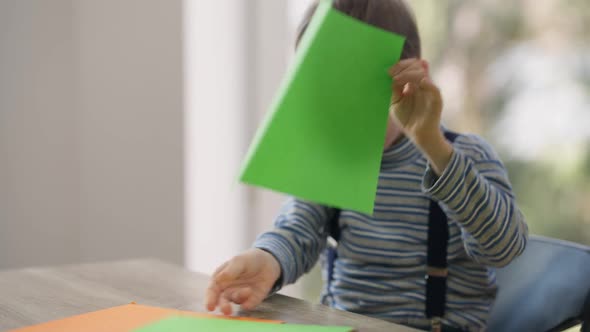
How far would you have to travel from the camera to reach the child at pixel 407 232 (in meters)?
0.70

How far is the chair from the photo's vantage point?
2.52 feet

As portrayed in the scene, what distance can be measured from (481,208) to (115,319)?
0.43 m

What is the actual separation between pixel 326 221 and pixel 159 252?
1.01m

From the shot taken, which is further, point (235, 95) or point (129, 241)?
point (235, 95)

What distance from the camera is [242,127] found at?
2180 millimetres

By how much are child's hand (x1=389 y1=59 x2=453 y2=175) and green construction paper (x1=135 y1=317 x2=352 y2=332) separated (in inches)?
9.1

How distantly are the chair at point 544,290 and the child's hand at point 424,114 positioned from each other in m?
0.25

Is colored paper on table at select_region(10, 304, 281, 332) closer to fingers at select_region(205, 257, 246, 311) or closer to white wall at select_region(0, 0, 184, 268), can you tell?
fingers at select_region(205, 257, 246, 311)

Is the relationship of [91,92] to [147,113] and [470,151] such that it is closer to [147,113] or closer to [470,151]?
[147,113]

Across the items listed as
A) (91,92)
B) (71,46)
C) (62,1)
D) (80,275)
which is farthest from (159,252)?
(80,275)

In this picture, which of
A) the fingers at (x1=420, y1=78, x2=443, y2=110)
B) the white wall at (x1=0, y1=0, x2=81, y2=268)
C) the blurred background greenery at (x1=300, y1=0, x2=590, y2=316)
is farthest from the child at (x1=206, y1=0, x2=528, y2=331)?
the blurred background greenery at (x1=300, y1=0, x2=590, y2=316)

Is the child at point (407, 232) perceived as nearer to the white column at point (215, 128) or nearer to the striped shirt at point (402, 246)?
the striped shirt at point (402, 246)

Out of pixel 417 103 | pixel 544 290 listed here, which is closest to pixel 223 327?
pixel 417 103

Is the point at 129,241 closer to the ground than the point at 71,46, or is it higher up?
closer to the ground
